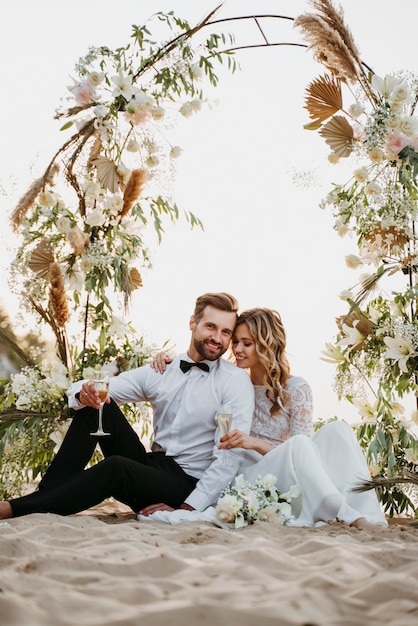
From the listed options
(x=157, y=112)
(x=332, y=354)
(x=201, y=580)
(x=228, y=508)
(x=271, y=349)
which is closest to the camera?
(x=201, y=580)

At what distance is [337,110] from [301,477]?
7.81ft

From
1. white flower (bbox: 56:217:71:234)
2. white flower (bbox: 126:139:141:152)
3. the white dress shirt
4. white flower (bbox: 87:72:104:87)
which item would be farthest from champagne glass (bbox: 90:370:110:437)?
white flower (bbox: 87:72:104:87)

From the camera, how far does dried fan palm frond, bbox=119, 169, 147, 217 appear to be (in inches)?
188

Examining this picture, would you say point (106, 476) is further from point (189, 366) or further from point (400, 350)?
point (400, 350)

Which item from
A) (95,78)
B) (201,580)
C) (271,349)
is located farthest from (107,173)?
(201,580)

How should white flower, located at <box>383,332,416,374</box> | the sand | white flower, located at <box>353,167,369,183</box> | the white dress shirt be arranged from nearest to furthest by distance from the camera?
the sand, the white dress shirt, white flower, located at <box>383,332,416,374</box>, white flower, located at <box>353,167,369,183</box>

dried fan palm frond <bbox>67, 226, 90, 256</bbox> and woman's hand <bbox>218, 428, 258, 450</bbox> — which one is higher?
dried fan palm frond <bbox>67, 226, 90, 256</bbox>

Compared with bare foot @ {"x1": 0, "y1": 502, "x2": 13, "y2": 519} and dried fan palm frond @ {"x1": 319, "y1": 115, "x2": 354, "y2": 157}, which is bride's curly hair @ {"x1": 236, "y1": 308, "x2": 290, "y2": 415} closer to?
dried fan palm frond @ {"x1": 319, "y1": 115, "x2": 354, "y2": 157}

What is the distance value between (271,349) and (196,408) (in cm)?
55

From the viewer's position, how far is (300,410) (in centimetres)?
411

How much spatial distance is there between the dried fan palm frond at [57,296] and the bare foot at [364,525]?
2.31 meters

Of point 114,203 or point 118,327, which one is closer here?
point 114,203

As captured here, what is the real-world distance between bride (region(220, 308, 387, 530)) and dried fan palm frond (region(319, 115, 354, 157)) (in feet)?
4.02

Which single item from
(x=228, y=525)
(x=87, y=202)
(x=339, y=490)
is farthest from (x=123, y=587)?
(x=87, y=202)
